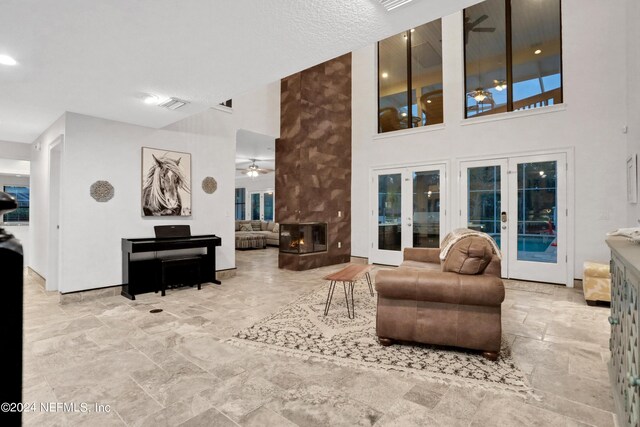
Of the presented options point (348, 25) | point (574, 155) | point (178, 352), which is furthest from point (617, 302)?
point (574, 155)

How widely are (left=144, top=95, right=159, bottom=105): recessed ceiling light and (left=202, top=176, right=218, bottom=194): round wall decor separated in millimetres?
1869

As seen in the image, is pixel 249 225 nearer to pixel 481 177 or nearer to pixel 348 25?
pixel 481 177

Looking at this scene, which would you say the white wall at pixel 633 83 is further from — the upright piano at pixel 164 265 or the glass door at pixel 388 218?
the upright piano at pixel 164 265

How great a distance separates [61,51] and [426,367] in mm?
3841

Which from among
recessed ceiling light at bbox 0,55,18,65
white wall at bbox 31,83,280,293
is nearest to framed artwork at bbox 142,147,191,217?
white wall at bbox 31,83,280,293

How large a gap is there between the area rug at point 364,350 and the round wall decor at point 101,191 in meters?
2.91

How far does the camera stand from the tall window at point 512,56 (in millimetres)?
5500

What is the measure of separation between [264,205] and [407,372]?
1135 cm

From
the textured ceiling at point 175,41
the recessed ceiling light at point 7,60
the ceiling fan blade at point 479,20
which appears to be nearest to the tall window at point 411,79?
the ceiling fan blade at point 479,20

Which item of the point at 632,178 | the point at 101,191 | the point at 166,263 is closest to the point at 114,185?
the point at 101,191

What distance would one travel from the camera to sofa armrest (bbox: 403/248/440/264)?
14.5 feet

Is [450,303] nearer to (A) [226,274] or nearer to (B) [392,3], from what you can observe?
(B) [392,3]

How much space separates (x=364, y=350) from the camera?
2789 millimetres

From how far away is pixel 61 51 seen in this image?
8.83ft
